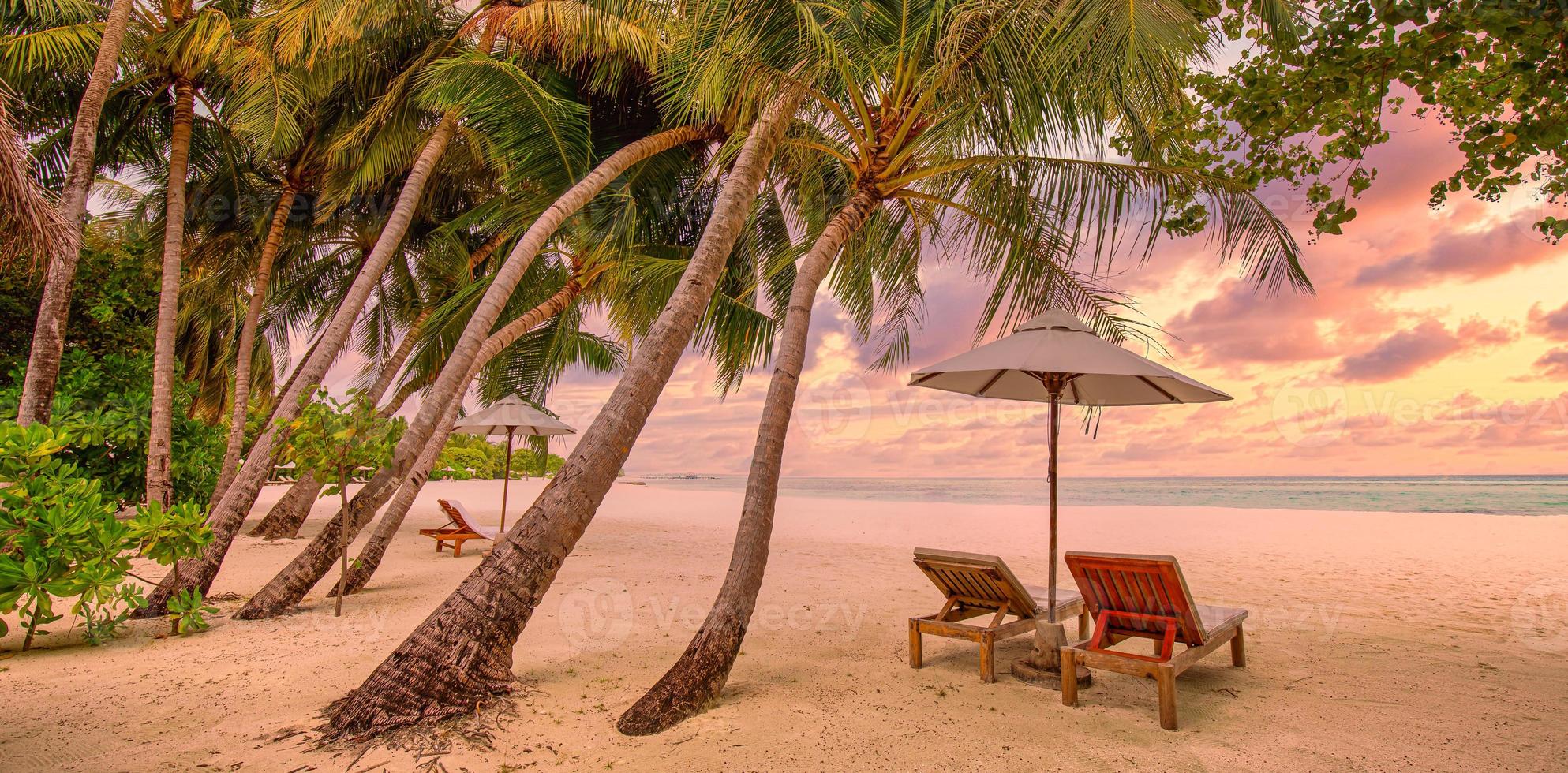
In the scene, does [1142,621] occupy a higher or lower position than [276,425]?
lower

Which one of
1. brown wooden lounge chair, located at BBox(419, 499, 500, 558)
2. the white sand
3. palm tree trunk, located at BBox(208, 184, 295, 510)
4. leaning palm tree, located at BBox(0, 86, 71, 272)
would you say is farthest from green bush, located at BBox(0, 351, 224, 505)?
leaning palm tree, located at BBox(0, 86, 71, 272)

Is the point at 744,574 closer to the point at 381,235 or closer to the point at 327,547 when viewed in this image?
the point at 327,547

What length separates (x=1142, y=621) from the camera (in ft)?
13.1

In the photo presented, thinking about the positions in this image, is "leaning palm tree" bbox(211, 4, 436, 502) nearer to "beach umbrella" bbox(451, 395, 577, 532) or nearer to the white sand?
"beach umbrella" bbox(451, 395, 577, 532)

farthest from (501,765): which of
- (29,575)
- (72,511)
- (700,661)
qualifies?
(72,511)

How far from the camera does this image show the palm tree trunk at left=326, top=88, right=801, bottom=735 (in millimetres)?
Answer: 3193

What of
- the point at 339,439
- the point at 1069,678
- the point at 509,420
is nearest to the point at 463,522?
the point at 509,420

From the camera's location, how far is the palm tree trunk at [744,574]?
134 inches

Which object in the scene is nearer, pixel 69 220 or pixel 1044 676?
pixel 1044 676

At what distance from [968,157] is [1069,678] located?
3.65m

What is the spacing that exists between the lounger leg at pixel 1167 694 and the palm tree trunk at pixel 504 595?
270 cm

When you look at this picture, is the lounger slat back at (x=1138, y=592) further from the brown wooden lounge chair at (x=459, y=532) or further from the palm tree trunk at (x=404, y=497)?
the brown wooden lounge chair at (x=459, y=532)

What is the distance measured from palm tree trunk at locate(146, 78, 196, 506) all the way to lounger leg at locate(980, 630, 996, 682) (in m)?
6.69

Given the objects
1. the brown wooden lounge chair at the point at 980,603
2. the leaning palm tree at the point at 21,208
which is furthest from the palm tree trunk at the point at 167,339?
the brown wooden lounge chair at the point at 980,603
